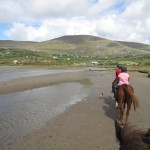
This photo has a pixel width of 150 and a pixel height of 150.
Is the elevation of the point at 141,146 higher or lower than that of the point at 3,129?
higher

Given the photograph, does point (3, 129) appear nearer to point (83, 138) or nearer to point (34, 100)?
point (83, 138)

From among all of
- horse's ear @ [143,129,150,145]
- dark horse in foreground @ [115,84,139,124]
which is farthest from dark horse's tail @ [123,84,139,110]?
horse's ear @ [143,129,150,145]

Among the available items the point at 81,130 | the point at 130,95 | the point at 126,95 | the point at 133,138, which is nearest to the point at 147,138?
the point at 133,138

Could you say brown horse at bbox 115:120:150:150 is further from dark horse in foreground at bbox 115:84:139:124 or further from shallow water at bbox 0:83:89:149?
dark horse in foreground at bbox 115:84:139:124

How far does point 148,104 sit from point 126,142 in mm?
14668

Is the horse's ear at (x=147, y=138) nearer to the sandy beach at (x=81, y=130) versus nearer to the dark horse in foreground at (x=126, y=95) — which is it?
the sandy beach at (x=81, y=130)

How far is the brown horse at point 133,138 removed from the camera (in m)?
1.90

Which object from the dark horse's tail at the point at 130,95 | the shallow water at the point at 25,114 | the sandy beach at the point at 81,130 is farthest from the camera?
the dark horse's tail at the point at 130,95

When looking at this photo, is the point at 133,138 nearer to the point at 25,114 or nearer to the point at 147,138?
the point at 147,138

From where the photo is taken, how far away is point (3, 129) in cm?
1125

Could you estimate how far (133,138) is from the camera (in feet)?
6.53

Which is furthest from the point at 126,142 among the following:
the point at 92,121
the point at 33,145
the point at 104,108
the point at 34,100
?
the point at 34,100

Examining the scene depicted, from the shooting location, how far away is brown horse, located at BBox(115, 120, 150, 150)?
190 cm

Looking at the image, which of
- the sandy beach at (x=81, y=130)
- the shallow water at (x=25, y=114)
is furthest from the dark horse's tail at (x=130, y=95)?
the shallow water at (x=25, y=114)
